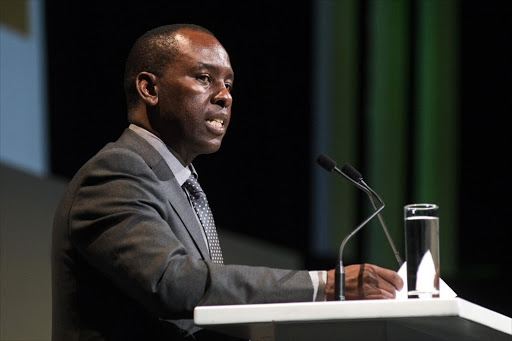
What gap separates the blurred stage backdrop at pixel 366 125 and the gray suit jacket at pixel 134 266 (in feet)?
6.78

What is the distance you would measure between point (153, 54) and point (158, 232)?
28.3 inches

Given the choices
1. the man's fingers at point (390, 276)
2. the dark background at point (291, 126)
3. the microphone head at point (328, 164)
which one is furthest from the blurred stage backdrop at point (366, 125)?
the man's fingers at point (390, 276)

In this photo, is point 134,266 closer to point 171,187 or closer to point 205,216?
point 171,187

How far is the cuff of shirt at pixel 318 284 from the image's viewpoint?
1837mm

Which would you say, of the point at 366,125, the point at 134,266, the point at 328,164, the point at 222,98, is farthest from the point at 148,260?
the point at 366,125

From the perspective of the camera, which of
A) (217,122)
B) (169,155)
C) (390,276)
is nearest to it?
(390,276)

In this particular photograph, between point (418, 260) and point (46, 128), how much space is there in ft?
7.43

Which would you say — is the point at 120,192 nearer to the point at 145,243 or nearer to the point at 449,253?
the point at 145,243

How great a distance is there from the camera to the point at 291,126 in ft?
14.4

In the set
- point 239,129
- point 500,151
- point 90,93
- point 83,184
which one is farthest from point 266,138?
point 83,184

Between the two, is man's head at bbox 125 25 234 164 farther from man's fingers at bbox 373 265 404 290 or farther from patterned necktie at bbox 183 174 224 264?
man's fingers at bbox 373 265 404 290

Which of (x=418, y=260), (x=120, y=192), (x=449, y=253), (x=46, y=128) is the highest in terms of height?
(x=46, y=128)

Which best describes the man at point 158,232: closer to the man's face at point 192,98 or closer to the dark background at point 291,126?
the man's face at point 192,98

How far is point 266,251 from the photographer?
420cm
